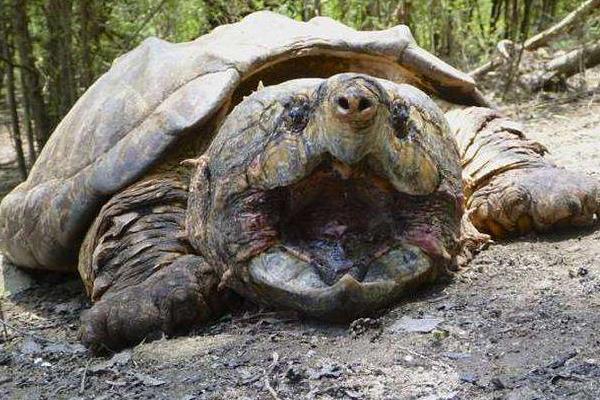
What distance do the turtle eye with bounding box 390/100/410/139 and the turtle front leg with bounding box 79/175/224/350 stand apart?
865 millimetres

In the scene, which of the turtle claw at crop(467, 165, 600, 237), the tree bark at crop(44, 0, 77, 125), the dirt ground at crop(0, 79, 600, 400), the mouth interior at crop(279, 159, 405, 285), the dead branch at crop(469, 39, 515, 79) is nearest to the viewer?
the dirt ground at crop(0, 79, 600, 400)

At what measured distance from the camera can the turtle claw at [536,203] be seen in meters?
3.73

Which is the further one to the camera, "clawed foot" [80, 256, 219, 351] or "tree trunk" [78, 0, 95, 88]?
"tree trunk" [78, 0, 95, 88]

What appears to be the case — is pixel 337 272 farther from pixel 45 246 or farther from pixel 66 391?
pixel 45 246

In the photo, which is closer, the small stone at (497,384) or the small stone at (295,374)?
the small stone at (497,384)

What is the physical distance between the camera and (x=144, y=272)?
3.57 metres

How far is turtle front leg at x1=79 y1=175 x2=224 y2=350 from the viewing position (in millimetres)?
3326

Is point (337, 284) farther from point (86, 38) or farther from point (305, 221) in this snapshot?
point (86, 38)

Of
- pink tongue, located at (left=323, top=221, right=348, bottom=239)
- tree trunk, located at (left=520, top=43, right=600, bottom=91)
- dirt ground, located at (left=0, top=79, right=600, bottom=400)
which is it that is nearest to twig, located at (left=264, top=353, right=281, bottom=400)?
dirt ground, located at (left=0, top=79, right=600, bottom=400)

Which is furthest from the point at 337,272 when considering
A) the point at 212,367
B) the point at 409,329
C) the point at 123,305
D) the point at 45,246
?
the point at 45,246

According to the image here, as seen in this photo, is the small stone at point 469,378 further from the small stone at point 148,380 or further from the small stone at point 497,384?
the small stone at point 148,380

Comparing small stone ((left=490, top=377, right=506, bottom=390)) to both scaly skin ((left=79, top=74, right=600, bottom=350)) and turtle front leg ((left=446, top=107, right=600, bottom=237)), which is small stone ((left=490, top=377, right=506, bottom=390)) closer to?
scaly skin ((left=79, top=74, right=600, bottom=350))

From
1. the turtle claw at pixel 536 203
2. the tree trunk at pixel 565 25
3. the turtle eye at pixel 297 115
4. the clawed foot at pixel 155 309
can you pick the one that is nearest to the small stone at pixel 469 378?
the turtle eye at pixel 297 115

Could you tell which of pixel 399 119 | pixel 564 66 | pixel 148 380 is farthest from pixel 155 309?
pixel 564 66
